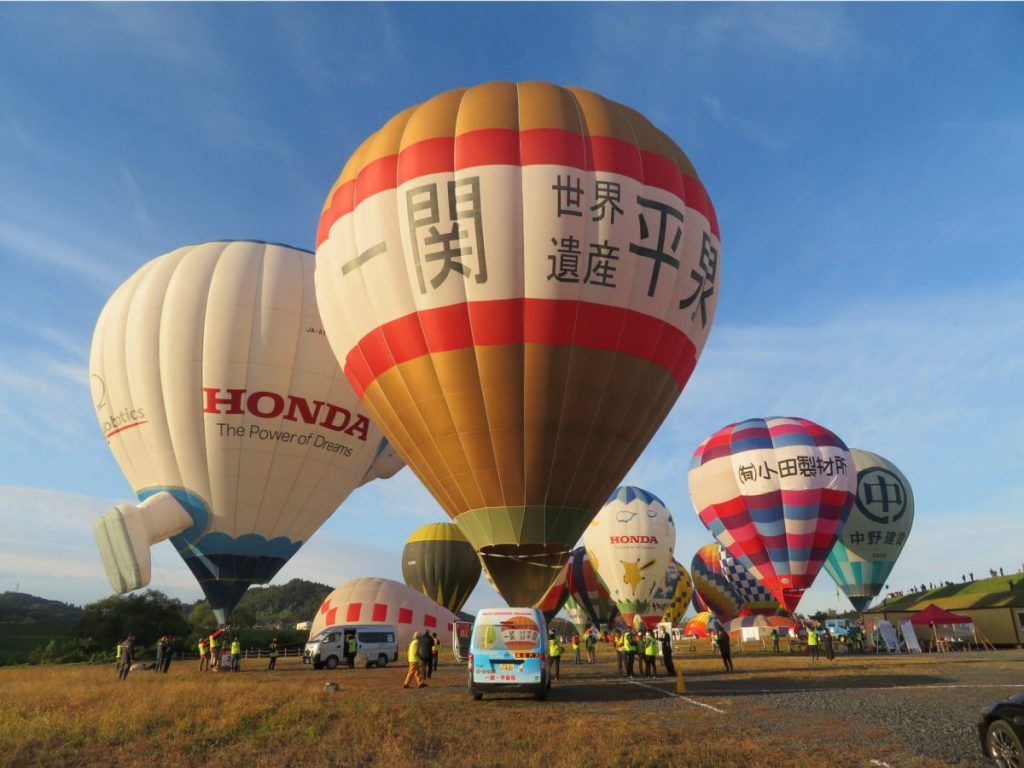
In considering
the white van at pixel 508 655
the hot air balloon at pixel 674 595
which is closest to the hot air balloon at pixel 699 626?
the hot air balloon at pixel 674 595

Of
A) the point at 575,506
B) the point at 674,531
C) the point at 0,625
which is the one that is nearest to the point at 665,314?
the point at 575,506

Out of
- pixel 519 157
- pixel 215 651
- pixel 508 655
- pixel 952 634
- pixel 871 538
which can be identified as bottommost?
pixel 508 655

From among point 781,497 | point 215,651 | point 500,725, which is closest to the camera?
point 500,725

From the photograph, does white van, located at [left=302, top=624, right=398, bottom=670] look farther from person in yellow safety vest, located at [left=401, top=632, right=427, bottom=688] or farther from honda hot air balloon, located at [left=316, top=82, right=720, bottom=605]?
honda hot air balloon, located at [left=316, top=82, right=720, bottom=605]

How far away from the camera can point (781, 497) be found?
36.2 m

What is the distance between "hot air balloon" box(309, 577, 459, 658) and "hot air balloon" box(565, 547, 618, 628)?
25687 mm

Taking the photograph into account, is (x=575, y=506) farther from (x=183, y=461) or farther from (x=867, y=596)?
(x=867, y=596)

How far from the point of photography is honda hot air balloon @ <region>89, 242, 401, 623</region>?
2691 centimetres

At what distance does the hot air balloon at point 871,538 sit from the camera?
47656mm

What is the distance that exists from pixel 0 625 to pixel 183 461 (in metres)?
57.2

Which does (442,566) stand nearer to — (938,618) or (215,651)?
(215,651)

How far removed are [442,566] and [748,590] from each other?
2650 centimetres

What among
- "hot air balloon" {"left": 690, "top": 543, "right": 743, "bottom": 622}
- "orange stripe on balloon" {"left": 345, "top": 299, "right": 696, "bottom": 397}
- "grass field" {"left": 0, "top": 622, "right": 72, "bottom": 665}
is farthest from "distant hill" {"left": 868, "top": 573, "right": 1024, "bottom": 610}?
A: "grass field" {"left": 0, "top": 622, "right": 72, "bottom": 665}

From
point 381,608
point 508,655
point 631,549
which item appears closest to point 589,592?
point 631,549
